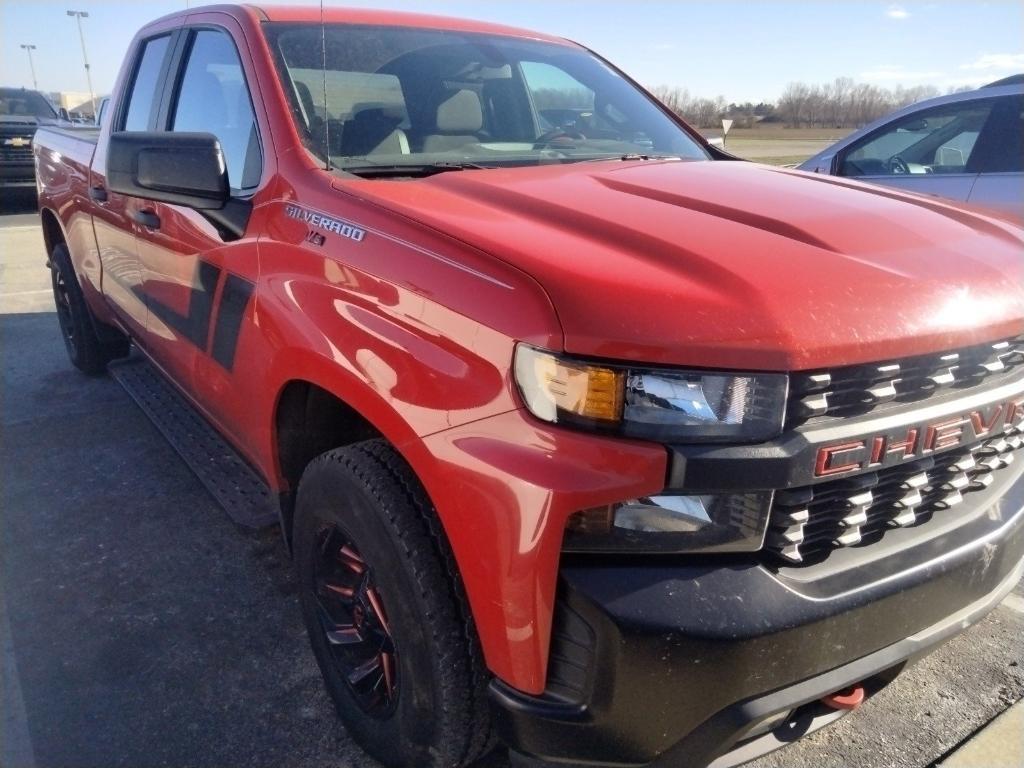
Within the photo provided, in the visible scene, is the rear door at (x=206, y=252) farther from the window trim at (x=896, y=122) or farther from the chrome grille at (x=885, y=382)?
the window trim at (x=896, y=122)

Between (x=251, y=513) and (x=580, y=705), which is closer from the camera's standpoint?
(x=580, y=705)

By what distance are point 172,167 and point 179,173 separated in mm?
26

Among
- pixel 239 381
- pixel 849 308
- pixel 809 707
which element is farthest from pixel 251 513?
pixel 849 308

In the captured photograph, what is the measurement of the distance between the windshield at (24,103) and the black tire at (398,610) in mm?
15839

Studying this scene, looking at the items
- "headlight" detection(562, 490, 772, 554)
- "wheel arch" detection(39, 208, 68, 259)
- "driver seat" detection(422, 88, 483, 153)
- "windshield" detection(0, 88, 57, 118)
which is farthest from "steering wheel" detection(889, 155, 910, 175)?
"windshield" detection(0, 88, 57, 118)

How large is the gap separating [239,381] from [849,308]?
1.74 metres

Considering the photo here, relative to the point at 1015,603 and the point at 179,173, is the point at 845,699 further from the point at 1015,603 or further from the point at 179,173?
the point at 179,173


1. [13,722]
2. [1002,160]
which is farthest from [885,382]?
[1002,160]

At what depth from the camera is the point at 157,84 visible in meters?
3.35

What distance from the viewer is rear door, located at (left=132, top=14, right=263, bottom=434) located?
95.7 inches

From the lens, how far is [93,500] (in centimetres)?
354

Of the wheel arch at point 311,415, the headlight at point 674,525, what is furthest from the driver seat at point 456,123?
the headlight at point 674,525

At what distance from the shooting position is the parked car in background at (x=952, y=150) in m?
5.02

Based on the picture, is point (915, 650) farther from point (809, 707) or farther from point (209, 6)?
point (209, 6)
